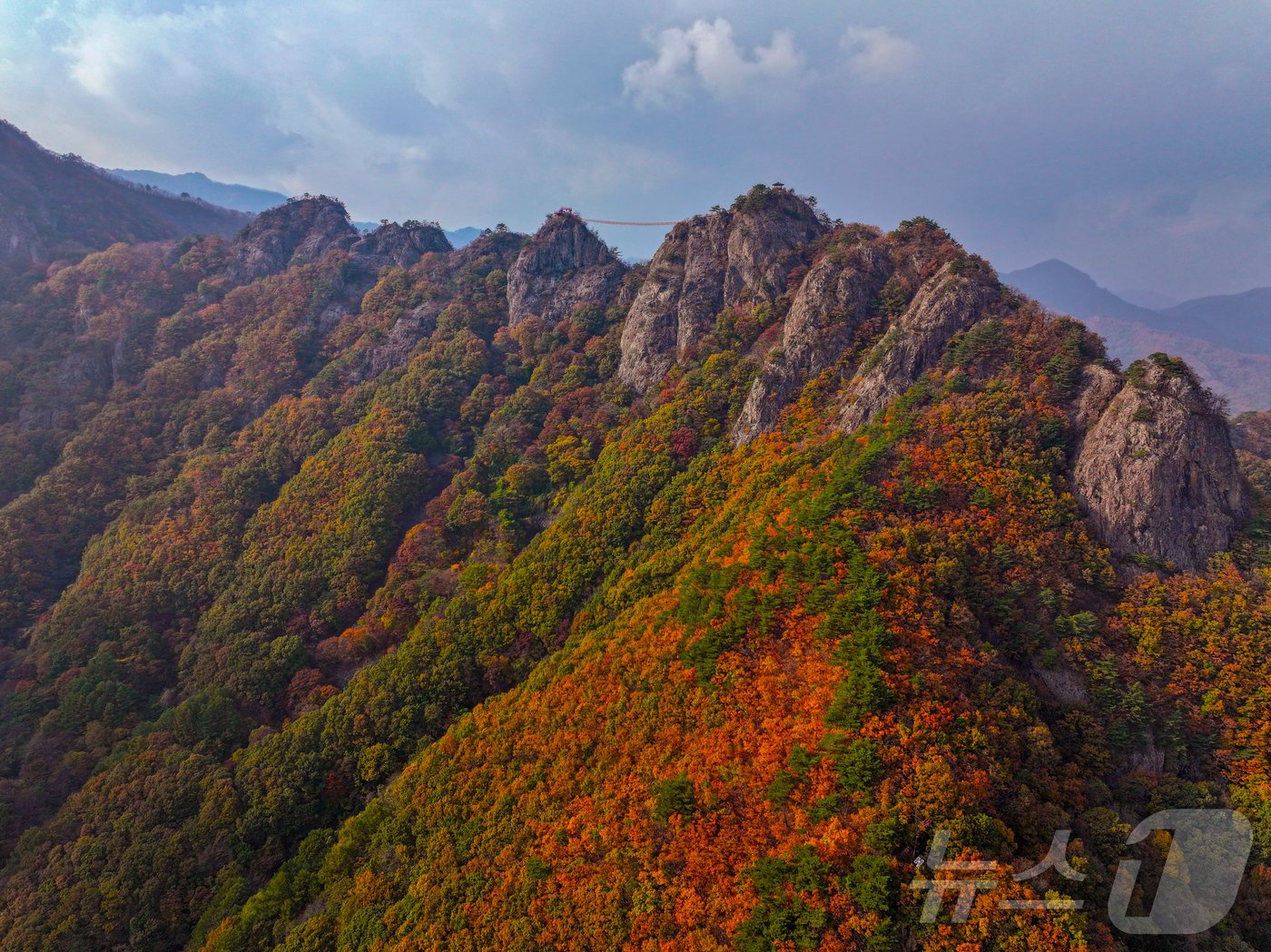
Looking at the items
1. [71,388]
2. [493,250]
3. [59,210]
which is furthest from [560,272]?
[59,210]

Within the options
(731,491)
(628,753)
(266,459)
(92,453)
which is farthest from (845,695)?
(92,453)

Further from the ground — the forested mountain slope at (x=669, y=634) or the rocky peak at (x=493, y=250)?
the rocky peak at (x=493, y=250)

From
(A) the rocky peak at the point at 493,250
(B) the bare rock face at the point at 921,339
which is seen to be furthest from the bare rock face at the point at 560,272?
(B) the bare rock face at the point at 921,339

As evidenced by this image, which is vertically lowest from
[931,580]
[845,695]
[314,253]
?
[845,695]

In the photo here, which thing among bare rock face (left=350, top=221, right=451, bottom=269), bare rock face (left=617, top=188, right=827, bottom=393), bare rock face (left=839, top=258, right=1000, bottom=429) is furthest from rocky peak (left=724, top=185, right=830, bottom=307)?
bare rock face (left=350, top=221, right=451, bottom=269)

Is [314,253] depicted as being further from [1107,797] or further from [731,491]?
[1107,797]

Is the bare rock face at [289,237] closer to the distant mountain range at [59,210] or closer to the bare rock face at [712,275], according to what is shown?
the distant mountain range at [59,210]
